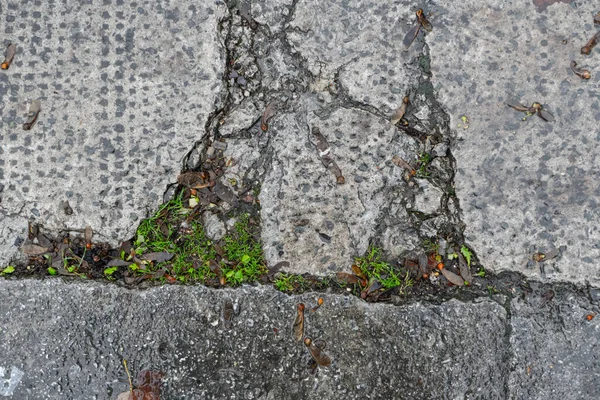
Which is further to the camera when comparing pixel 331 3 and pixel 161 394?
pixel 331 3

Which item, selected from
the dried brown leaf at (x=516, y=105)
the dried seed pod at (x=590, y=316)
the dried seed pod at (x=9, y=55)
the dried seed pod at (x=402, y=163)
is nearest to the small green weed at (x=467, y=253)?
the dried seed pod at (x=402, y=163)

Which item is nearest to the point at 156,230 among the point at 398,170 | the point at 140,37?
the point at 140,37

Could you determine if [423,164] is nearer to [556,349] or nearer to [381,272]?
[381,272]

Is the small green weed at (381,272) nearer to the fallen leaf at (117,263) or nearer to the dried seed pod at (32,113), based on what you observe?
the fallen leaf at (117,263)

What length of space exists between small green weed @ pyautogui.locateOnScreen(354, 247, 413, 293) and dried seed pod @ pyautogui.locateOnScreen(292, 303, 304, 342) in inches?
12.9

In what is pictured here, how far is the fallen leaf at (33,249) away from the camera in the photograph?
7.45 ft

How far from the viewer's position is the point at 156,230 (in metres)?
2.27

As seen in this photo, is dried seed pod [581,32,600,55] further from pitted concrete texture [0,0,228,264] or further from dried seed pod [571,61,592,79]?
pitted concrete texture [0,0,228,264]

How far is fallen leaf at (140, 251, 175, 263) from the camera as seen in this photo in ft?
7.45

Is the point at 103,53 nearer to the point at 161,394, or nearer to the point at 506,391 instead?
the point at 161,394

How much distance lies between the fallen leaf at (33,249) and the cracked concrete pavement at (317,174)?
5 centimetres

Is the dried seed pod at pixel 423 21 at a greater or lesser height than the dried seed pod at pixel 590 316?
greater

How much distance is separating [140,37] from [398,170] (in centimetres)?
134

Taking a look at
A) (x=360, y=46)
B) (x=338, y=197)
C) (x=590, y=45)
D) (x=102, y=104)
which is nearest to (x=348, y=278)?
(x=338, y=197)
